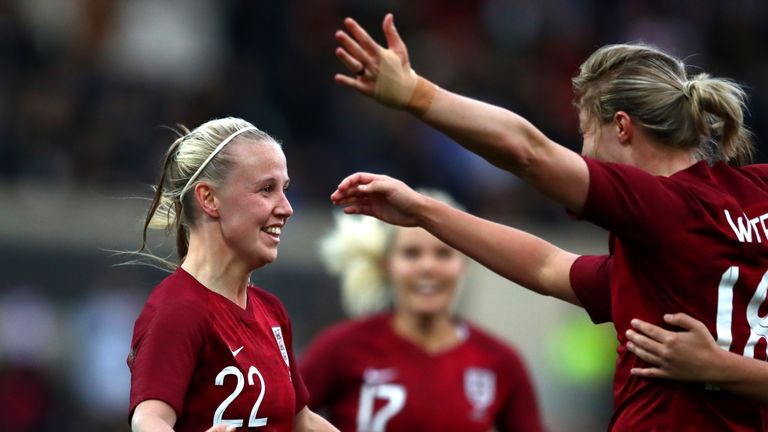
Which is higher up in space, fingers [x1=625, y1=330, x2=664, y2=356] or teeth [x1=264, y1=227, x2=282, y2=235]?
fingers [x1=625, y1=330, x2=664, y2=356]

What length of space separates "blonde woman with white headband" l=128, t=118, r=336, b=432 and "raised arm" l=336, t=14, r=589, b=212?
0.62 meters

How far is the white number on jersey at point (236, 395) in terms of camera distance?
160 inches

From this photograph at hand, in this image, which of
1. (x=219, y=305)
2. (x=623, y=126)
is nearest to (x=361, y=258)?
(x=219, y=305)

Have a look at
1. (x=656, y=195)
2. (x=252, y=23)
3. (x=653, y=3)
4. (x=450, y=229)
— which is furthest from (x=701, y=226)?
(x=653, y=3)

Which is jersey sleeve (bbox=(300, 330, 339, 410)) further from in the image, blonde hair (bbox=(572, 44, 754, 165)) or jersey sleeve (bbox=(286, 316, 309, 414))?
blonde hair (bbox=(572, 44, 754, 165))

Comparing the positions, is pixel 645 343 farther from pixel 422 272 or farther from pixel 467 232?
pixel 422 272

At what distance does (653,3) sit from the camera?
15.8m

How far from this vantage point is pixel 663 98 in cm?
418

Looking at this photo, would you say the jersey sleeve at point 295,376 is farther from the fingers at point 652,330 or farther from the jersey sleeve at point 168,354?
the fingers at point 652,330

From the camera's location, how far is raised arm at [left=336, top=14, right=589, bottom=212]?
3.88 meters

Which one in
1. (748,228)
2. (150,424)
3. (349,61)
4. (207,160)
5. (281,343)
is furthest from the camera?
(281,343)

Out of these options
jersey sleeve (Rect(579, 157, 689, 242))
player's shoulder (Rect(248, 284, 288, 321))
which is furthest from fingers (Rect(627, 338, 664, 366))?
player's shoulder (Rect(248, 284, 288, 321))

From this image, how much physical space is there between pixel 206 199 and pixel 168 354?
0.62 m

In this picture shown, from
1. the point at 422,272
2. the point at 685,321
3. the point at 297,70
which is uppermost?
the point at 297,70
